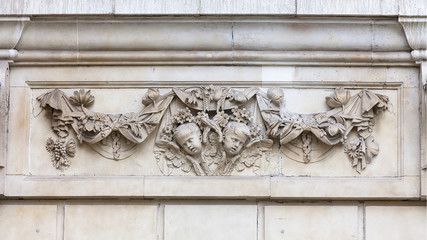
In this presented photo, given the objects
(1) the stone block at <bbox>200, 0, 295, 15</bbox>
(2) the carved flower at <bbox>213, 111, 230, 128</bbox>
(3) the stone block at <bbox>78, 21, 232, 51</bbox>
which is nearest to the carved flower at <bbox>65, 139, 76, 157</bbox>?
(3) the stone block at <bbox>78, 21, 232, 51</bbox>

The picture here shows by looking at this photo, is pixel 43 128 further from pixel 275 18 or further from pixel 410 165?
pixel 410 165

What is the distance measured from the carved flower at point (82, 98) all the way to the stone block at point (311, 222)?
1.17m

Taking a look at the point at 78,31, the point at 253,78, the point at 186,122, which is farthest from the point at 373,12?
the point at 78,31

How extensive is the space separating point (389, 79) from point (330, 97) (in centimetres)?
35

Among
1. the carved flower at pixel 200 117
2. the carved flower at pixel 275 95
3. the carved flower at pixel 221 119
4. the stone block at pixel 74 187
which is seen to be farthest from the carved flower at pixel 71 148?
the carved flower at pixel 275 95

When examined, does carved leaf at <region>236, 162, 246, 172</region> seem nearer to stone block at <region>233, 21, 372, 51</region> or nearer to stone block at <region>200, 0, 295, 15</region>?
stone block at <region>233, 21, 372, 51</region>

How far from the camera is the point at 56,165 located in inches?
211

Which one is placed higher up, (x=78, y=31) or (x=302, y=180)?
(x=78, y=31)

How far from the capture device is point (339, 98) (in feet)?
17.3

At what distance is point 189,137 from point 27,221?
1043 mm

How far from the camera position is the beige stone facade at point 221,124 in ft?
17.2

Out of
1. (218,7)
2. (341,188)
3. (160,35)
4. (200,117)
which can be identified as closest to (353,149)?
(341,188)

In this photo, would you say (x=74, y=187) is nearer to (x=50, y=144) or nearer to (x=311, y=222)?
(x=50, y=144)

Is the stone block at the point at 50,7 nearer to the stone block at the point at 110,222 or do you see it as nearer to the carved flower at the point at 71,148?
the carved flower at the point at 71,148
